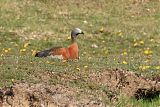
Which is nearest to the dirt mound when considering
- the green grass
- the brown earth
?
the brown earth

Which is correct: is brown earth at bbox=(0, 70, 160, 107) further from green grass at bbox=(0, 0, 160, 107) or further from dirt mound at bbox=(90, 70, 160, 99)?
green grass at bbox=(0, 0, 160, 107)

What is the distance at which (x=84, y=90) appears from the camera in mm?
8734

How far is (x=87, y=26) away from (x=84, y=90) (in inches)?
538

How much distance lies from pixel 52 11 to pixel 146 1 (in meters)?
4.92

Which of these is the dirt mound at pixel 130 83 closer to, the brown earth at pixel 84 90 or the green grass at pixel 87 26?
the brown earth at pixel 84 90

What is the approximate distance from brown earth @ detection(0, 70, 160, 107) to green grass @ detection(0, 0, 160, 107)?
4.57 m

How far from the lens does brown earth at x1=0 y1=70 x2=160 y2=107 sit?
7934 millimetres

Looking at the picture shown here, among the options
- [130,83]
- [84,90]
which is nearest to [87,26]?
[130,83]

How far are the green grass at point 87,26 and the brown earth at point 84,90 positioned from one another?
15.0ft

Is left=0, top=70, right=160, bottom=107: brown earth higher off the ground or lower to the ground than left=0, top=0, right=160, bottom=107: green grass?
higher

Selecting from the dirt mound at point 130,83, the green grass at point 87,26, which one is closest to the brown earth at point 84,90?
the dirt mound at point 130,83

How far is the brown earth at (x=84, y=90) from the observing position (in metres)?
7.93

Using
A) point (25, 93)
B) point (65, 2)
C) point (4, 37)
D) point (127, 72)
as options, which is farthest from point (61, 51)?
point (65, 2)

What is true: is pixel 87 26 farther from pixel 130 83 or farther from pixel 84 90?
pixel 84 90
